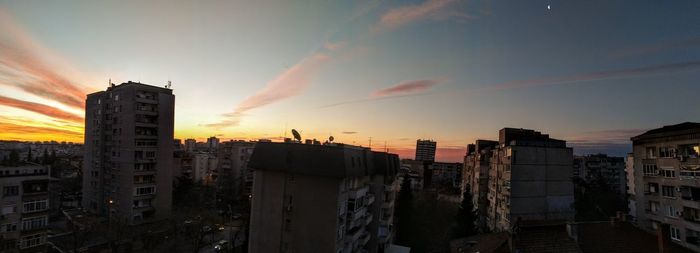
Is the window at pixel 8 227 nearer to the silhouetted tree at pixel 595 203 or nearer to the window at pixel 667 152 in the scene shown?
the window at pixel 667 152

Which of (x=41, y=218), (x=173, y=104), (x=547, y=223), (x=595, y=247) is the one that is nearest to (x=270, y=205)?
(x=547, y=223)

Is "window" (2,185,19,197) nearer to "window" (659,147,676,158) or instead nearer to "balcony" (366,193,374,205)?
"balcony" (366,193,374,205)

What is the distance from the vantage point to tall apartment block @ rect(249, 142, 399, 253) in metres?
26.1

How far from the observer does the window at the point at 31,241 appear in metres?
36.7

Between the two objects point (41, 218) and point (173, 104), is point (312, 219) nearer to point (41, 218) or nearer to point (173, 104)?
point (41, 218)

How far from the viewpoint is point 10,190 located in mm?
36219

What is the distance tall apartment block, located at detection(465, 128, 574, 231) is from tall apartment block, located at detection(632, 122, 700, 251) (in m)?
9.24

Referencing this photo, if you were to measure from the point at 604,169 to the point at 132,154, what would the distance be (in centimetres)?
11039

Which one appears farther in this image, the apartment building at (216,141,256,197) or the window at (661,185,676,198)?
the apartment building at (216,141,256,197)

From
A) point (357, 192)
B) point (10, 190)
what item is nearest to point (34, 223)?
point (10, 190)

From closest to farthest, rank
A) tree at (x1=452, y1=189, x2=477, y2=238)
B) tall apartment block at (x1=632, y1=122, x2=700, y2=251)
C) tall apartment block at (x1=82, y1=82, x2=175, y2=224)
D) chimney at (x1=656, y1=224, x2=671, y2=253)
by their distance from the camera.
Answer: chimney at (x1=656, y1=224, x2=671, y2=253) < tall apartment block at (x1=632, y1=122, x2=700, y2=251) < tree at (x1=452, y1=189, x2=477, y2=238) < tall apartment block at (x1=82, y1=82, x2=175, y2=224)

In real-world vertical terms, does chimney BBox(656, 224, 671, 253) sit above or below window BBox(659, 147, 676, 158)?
below

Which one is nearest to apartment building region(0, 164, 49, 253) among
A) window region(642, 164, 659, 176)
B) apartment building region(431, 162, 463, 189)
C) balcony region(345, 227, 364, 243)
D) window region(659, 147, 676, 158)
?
balcony region(345, 227, 364, 243)

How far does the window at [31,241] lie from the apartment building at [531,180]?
2063 inches
